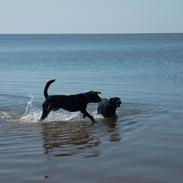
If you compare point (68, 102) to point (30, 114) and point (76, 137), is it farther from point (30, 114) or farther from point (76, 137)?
point (76, 137)

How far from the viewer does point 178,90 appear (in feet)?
67.9

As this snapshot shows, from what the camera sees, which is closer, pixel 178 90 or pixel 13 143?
pixel 13 143

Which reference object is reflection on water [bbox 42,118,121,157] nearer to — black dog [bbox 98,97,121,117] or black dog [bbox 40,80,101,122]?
black dog [bbox 40,80,101,122]

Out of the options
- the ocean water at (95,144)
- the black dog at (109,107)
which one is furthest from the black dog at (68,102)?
the black dog at (109,107)

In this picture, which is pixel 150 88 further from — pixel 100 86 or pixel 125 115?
pixel 125 115

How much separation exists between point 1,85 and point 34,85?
1.62 m

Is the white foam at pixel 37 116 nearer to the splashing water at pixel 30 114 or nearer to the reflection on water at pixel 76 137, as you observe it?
the splashing water at pixel 30 114

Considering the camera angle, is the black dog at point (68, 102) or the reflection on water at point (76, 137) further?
the black dog at point (68, 102)

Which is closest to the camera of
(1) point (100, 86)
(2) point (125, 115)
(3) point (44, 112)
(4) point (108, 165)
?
(4) point (108, 165)

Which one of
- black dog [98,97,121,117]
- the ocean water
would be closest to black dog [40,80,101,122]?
the ocean water

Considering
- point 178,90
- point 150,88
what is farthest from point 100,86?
point 178,90

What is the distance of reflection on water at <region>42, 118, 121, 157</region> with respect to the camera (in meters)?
9.58

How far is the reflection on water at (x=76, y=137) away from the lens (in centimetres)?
958

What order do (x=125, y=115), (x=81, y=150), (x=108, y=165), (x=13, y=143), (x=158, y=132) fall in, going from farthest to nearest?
(x=125, y=115) → (x=158, y=132) → (x=13, y=143) → (x=81, y=150) → (x=108, y=165)
